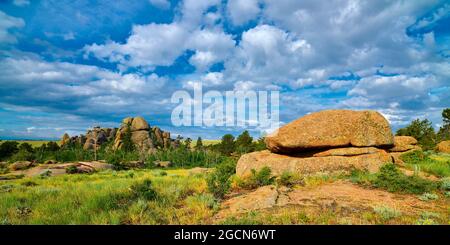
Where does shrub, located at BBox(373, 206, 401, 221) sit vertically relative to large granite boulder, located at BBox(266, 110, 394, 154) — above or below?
below

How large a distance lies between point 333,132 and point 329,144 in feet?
2.49

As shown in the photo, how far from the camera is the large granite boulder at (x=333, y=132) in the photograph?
1633 centimetres

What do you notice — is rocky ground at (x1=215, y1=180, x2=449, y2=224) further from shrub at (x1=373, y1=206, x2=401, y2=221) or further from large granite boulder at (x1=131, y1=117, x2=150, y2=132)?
large granite boulder at (x1=131, y1=117, x2=150, y2=132)

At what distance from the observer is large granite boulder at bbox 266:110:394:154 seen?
16.3 m

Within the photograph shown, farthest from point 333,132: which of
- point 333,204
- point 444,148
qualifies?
point 444,148

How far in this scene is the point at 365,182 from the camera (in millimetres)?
12039

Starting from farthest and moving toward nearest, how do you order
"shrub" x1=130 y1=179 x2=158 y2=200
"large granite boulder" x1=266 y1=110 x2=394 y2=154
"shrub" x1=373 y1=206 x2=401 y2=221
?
"large granite boulder" x1=266 y1=110 x2=394 y2=154
"shrub" x1=130 y1=179 x2=158 y2=200
"shrub" x1=373 y1=206 x2=401 y2=221

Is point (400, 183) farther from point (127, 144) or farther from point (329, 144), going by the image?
point (127, 144)

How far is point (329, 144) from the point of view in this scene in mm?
16281

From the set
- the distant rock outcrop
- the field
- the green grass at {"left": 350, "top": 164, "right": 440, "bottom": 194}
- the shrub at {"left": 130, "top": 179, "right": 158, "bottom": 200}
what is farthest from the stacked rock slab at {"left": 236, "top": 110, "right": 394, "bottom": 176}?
the distant rock outcrop

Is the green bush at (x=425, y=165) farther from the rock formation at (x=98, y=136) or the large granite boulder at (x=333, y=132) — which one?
the rock formation at (x=98, y=136)
